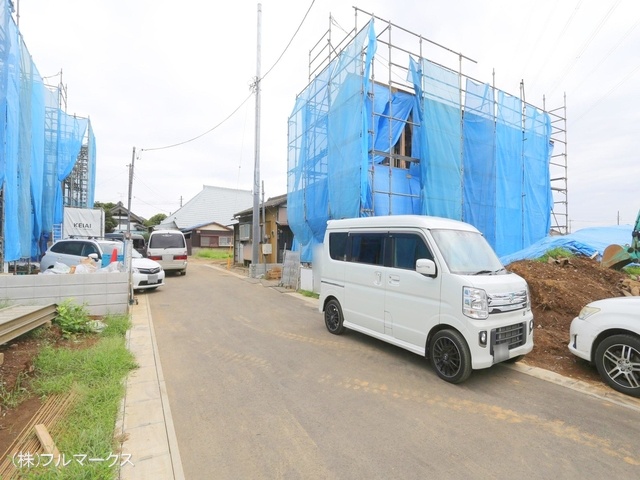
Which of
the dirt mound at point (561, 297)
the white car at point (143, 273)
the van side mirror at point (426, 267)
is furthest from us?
the white car at point (143, 273)

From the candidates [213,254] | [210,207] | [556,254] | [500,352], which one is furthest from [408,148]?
[210,207]

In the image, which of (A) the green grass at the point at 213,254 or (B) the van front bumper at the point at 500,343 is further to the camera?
(A) the green grass at the point at 213,254

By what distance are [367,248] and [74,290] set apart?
5711 millimetres

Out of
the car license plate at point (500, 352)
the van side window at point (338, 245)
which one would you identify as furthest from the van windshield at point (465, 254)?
the van side window at point (338, 245)

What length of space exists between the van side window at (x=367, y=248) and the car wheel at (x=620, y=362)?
9.37ft

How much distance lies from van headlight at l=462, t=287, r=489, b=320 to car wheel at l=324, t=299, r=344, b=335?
2474 mm

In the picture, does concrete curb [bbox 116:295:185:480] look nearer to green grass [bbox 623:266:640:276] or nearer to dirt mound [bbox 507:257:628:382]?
dirt mound [bbox 507:257:628:382]

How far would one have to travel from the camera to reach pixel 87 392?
3.19 m

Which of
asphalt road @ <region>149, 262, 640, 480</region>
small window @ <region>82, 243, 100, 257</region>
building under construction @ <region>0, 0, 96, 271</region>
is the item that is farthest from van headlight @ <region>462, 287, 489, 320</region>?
small window @ <region>82, 243, 100, 257</region>

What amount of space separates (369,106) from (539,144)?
8.95m

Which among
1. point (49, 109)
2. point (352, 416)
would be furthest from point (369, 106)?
point (49, 109)

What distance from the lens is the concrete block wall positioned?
220 inches

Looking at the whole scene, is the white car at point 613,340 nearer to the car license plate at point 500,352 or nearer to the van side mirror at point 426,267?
the car license plate at point 500,352

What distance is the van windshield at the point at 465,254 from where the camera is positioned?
3.96 metres
